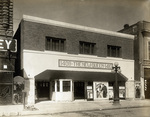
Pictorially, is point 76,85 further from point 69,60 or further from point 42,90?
point 42,90

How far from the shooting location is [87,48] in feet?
80.8

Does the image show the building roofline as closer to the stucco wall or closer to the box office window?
the stucco wall

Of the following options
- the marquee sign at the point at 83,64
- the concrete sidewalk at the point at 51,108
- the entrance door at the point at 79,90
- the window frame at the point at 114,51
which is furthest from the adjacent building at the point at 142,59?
the concrete sidewalk at the point at 51,108

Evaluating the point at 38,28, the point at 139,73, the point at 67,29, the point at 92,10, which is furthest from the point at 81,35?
the point at 139,73

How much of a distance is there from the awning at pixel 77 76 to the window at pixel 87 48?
7.30 feet

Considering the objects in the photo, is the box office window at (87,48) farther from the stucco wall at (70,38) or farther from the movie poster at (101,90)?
the movie poster at (101,90)

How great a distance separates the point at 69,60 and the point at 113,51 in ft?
20.7

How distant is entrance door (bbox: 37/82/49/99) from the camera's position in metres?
22.7

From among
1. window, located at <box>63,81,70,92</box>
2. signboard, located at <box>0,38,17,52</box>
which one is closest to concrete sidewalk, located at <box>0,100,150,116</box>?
window, located at <box>63,81,70,92</box>

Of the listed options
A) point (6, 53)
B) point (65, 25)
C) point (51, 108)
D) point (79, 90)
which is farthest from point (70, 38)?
point (51, 108)

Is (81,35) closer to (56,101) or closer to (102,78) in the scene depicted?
(102,78)

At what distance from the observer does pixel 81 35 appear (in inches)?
945

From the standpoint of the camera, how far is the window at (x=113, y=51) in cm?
2620

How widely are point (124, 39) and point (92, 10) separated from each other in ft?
36.5
